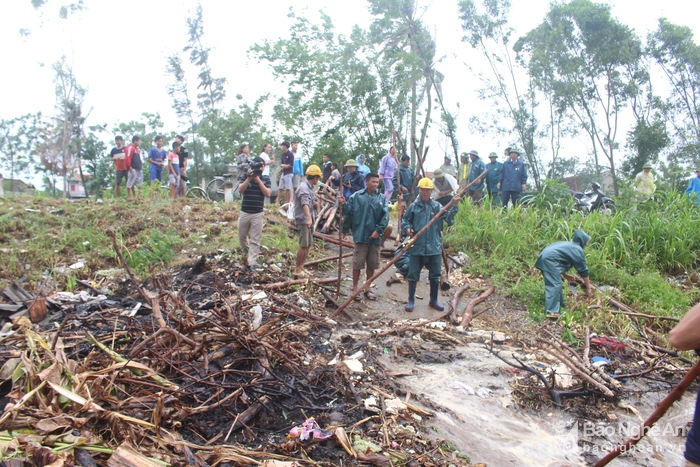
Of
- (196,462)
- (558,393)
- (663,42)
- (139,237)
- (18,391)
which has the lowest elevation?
(558,393)

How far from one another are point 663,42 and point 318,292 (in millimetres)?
18501

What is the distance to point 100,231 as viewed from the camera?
28.6 feet

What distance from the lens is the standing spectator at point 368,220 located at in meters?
6.33

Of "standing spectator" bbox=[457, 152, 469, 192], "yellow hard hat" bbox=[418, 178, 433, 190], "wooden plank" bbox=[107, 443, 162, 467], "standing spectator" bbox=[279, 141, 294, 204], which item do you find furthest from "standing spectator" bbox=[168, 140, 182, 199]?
"wooden plank" bbox=[107, 443, 162, 467]

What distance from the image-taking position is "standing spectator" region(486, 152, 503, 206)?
34.7ft

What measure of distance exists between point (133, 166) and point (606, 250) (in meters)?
10.5

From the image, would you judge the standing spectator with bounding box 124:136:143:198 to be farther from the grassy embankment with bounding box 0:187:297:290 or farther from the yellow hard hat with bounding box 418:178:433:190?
the yellow hard hat with bounding box 418:178:433:190

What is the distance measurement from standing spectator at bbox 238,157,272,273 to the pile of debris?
2.58m

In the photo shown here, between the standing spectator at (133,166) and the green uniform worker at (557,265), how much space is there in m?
9.27

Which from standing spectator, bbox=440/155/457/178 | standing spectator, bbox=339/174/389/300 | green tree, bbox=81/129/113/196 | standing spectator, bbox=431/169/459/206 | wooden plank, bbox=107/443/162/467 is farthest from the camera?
green tree, bbox=81/129/113/196

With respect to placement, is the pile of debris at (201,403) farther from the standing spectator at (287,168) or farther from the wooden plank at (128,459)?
the standing spectator at (287,168)

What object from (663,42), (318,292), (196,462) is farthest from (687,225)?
(663,42)

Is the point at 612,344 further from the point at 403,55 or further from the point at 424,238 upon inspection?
the point at 403,55

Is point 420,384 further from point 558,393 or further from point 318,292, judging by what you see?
point 318,292
